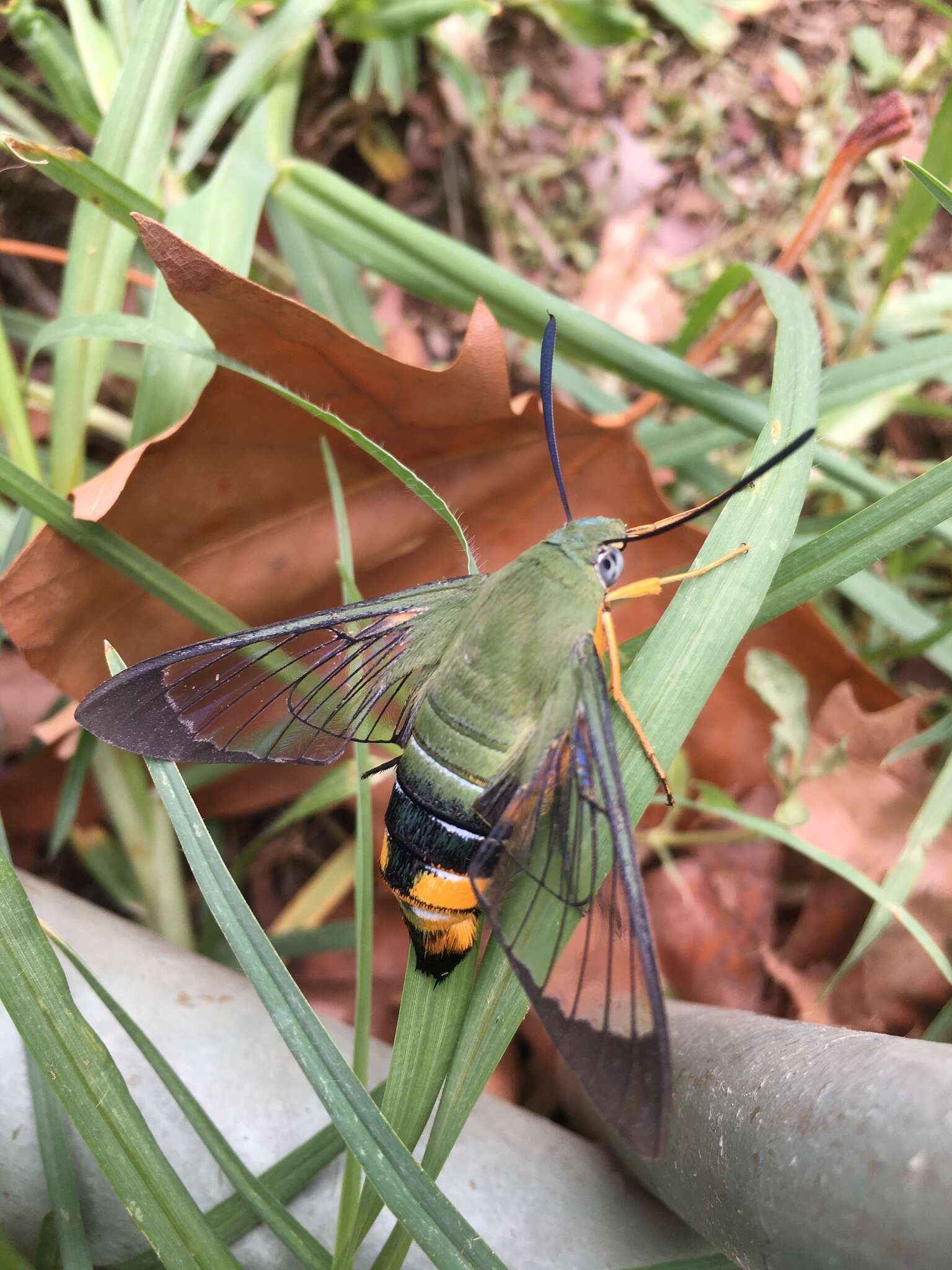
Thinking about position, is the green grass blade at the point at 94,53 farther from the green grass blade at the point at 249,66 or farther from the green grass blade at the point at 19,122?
the green grass blade at the point at 19,122

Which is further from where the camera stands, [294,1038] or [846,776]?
[846,776]

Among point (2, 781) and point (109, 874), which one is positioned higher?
point (2, 781)

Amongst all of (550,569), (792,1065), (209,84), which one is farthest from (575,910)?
(209,84)

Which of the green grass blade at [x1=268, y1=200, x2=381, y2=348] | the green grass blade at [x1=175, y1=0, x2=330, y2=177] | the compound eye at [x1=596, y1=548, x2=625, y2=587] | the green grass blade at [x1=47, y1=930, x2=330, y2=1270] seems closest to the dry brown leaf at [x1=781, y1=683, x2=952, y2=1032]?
the compound eye at [x1=596, y1=548, x2=625, y2=587]

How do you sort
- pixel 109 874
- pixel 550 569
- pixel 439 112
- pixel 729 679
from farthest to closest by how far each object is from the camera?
pixel 439 112
pixel 109 874
pixel 729 679
pixel 550 569

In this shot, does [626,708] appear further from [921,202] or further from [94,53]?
[94,53]

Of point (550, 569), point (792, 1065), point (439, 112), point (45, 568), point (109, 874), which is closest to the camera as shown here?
point (792, 1065)

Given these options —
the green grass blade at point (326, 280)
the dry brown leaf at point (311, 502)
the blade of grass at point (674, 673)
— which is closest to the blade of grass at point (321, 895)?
the dry brown leaf at point (311, 502)

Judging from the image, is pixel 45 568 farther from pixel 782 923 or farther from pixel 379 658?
pixel 782 923

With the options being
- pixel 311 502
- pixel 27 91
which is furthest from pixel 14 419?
pixel 27 91
